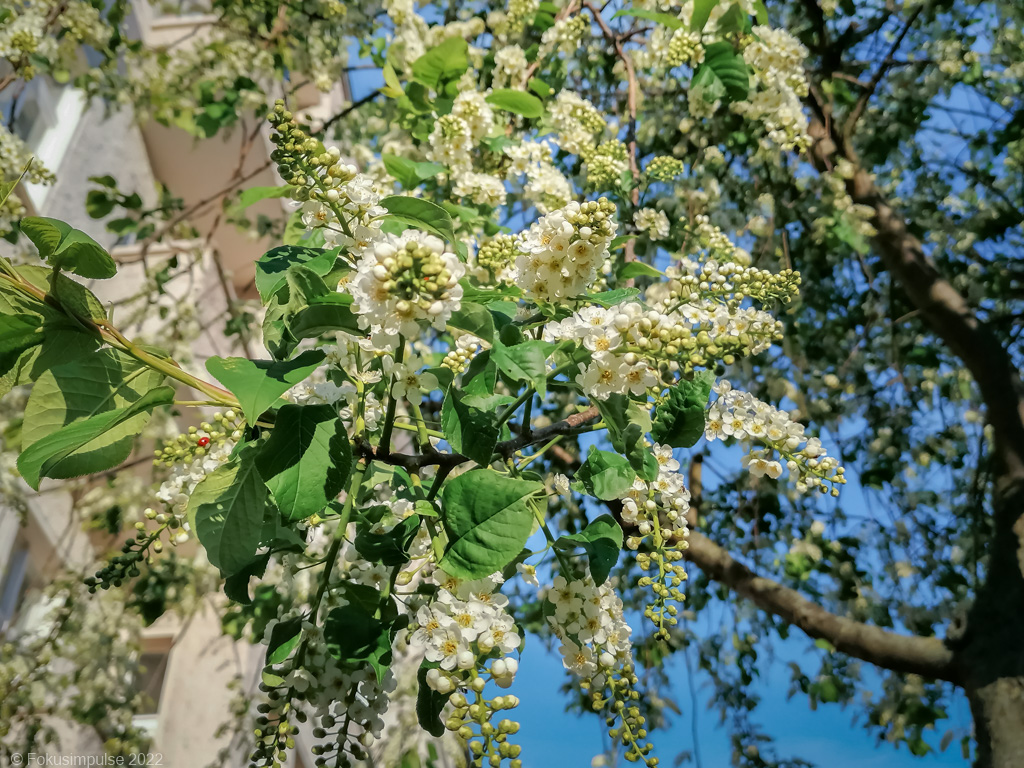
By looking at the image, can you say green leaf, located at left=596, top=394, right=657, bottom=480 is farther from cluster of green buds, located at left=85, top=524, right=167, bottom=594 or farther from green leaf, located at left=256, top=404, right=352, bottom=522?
cluster of green buds, located at left=85, top=524, right=167, bottom=594

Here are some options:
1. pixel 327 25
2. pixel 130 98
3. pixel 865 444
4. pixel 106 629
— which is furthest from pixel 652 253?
pixel 106 629

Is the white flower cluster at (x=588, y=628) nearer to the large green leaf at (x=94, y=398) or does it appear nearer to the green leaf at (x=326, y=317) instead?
the green leaf at (x=326, y=317)

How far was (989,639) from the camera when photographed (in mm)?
1866

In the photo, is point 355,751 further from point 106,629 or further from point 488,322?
point 106,629

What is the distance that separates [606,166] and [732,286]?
0.79 m

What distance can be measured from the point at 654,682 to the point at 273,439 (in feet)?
7.94

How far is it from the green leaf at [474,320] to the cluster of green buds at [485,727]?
362 mm

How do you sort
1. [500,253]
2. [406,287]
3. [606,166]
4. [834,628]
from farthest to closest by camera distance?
1. [834,628]
2. [606,166]
3. [500,253]
4. [406,287]

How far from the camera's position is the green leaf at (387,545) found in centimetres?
74

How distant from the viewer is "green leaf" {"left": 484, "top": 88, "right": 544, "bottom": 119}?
1578mm

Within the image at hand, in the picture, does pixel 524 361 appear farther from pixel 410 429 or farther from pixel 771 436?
pixel 771 436

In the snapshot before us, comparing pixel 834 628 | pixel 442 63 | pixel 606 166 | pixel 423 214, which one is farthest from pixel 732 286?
pixel 834 628

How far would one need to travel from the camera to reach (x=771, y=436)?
0.88m

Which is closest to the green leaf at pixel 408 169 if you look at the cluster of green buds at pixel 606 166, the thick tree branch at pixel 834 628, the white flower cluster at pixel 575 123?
the cluster of green buds at pixel 606 166
